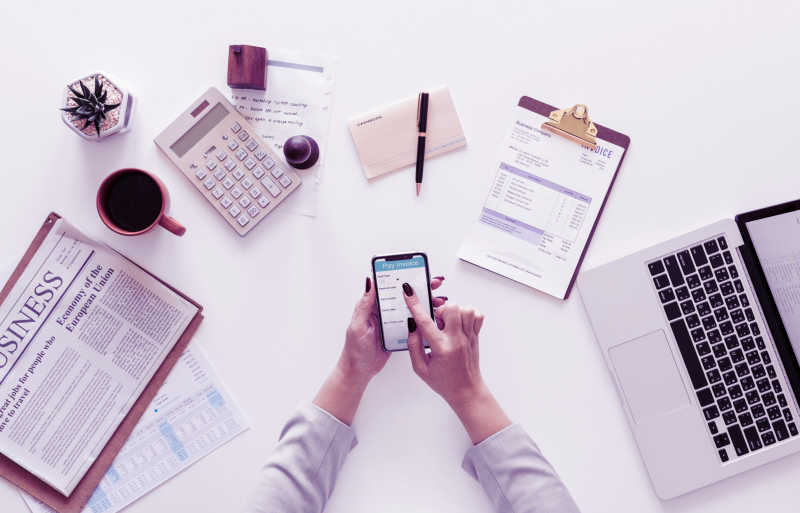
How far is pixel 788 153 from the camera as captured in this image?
0.91m

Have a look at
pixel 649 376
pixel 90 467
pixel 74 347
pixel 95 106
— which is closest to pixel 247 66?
pixel 95 106

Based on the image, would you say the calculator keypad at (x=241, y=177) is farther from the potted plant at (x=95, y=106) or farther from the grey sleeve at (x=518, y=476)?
the grey sleeve at (x=518, y=476)

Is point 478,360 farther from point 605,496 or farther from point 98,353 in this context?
point 98,353

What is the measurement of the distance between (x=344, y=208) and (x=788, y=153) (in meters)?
0.74

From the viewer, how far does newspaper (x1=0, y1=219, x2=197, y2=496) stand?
2.84ft

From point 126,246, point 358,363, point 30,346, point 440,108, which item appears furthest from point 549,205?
point 30,346

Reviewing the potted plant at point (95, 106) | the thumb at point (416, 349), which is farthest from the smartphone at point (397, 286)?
the potted plant at point (95, 106)

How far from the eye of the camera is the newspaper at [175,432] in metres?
0.88

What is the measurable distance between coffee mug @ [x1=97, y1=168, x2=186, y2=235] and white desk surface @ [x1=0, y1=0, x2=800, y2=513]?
0.17 ft

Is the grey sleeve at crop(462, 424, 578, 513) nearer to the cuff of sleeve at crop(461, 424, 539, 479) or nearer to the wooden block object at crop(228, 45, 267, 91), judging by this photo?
the cuff of sleeve at crop(461, 424, 539, 479)

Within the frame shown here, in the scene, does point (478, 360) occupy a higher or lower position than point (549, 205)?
lower

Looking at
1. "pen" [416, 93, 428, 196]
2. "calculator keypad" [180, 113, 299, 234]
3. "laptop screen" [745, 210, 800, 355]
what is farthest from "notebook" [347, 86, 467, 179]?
"laptop screen" [745, 210, 800, 355]

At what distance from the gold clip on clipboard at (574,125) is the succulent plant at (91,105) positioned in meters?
0.68

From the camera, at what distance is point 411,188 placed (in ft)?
2.93
